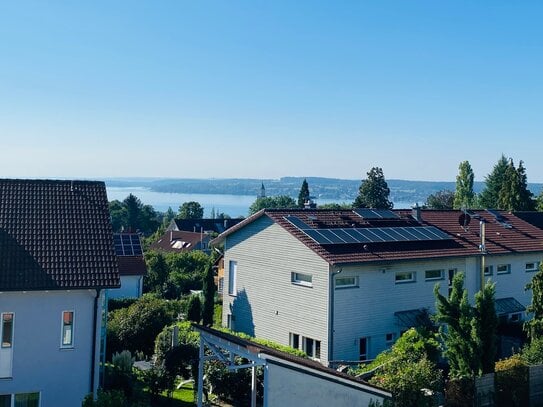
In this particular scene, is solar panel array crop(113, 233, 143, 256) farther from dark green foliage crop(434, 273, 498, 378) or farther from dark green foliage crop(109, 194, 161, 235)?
dark green foliage crop(109, 194, 161, 235)

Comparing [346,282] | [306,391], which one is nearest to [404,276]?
[346,282]

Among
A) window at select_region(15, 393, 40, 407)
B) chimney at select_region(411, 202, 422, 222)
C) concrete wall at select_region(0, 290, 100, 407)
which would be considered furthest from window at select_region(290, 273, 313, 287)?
window at select_region(15, 393, 40, 407)

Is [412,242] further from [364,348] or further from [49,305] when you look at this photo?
[49,305]

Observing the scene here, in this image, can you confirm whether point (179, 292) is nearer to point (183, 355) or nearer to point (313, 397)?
point (183, 355)

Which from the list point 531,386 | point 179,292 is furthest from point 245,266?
point 179,292

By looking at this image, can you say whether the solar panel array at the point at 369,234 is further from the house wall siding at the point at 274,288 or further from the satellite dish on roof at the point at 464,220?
the satellite dish on roof at the point at 464,220

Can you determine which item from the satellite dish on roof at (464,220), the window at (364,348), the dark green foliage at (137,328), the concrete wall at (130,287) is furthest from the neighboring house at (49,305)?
the concrete wall at (130,287)
